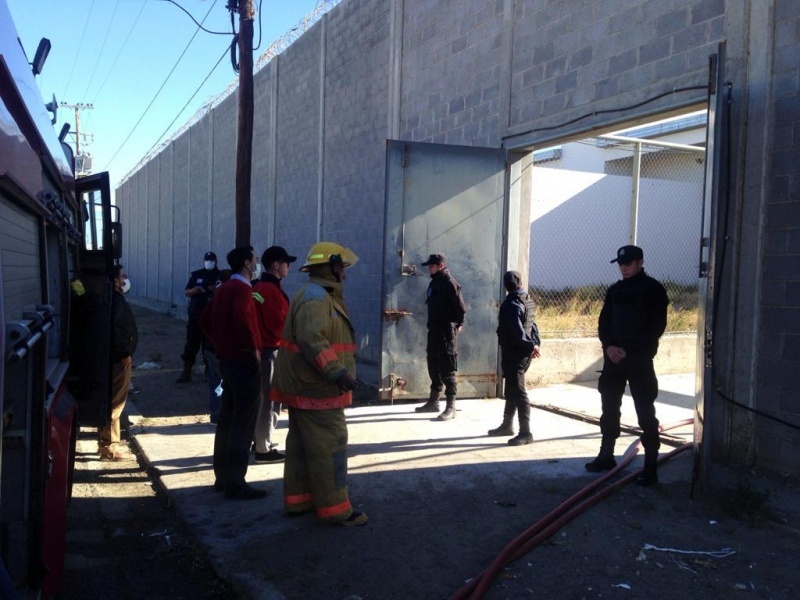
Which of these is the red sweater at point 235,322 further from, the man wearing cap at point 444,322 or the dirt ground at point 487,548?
the man wearing cap at point 444,322

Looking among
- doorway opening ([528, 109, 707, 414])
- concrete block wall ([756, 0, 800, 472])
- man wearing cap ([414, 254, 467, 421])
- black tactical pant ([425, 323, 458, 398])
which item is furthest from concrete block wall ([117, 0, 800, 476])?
doorway opening ([528, 109, 707, 414])

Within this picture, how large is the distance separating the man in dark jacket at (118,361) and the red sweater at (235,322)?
0.93m

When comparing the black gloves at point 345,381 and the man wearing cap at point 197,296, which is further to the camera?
the man wearing cap at point 197,296

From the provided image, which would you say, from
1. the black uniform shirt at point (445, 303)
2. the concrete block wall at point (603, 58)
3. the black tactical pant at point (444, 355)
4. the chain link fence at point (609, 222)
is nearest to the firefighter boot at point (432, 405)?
the black tactical pant at point (444, 355)

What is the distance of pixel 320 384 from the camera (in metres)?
4.18

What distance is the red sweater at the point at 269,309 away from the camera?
5.30m

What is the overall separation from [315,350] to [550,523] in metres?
1.84

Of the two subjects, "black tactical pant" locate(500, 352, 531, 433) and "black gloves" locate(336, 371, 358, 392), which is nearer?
"black gloves" locate(336, 371, 358, 392)

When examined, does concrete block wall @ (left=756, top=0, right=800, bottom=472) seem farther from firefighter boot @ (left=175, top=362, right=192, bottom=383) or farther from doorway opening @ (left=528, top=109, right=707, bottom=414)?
firefighter boot @ (left=175, top=362, right=192, bottom=383)

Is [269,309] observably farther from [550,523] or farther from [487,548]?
[550,523]

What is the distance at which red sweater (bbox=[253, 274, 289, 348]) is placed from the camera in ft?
17.4

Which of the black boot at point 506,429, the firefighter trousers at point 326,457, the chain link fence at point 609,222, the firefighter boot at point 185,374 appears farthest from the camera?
the chain link fence at point 609,222

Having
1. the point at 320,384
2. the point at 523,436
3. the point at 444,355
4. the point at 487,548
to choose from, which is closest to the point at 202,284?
the point at 444,355

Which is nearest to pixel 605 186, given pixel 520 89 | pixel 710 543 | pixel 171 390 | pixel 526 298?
pixel 520 89
